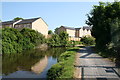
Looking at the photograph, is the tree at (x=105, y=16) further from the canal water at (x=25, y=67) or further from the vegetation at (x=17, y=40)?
the vegetation at (x=17, y=40)

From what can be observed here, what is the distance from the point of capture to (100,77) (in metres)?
7.00

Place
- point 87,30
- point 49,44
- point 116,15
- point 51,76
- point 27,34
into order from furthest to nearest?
point 87,30 → point 49,44 → point 27,34 → point 116,15 → point 51,76

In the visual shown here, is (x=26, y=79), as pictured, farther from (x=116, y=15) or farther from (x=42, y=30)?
(x=42, y=30)

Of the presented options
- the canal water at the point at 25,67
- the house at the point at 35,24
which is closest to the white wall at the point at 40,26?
the house at the point at 35,24

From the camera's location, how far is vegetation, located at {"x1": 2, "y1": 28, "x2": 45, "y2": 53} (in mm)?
20172

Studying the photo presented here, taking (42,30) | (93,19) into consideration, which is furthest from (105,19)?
(42,30)

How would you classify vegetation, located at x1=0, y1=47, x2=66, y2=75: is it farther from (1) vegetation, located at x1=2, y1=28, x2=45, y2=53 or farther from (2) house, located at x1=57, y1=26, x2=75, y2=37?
(2) house, located at x1=57, y1=26, x2=75, y2=37

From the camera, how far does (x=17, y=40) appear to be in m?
24.4

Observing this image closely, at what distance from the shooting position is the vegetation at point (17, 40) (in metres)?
Result: 20.2

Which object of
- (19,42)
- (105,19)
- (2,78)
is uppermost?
(105,19)

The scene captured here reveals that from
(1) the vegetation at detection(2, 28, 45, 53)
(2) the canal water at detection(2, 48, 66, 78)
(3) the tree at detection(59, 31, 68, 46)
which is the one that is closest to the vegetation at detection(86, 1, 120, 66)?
(2) the canal water at detection(2, 48, 66, 78)

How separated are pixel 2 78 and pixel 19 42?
643 inches

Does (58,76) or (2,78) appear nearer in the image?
(58,76)

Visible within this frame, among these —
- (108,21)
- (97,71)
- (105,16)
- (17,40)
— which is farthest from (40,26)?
(97,71)
